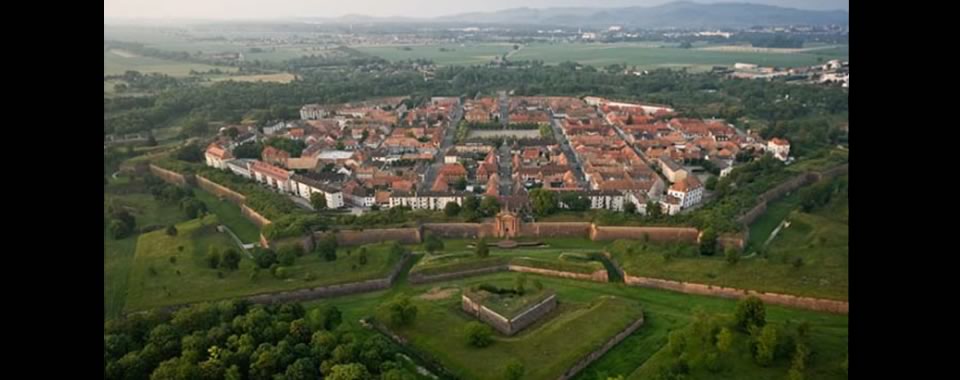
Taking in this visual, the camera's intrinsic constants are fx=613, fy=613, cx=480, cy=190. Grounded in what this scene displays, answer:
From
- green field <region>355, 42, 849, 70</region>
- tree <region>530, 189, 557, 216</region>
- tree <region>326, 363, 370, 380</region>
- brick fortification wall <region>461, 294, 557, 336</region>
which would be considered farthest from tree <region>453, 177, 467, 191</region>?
green field <region>355, 42, 849, 70</region>

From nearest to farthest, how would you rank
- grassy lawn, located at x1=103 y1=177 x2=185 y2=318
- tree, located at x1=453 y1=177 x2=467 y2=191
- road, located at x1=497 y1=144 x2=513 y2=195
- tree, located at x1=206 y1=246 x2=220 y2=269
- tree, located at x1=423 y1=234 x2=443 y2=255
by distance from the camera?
grassy lawn, located at x1=103 y1=177 x2=185 y2=318
tree, located at x1=206 y1=246 x2=220 y2=269
tree, located at x1=423 y1=234 x2=443 y2=255
tree, located at x1=453 y1=177 x2=467 y2=191
road, located at x1=497 y1=144 x2=513 y2=195

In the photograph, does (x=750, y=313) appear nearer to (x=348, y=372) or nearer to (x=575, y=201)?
(x=348, y=372)

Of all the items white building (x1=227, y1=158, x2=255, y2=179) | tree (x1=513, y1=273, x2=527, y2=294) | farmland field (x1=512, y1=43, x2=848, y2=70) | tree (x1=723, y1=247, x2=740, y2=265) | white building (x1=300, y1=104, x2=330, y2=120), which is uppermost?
farmland field (x1=512, y1=43, x2=848, y2=70)

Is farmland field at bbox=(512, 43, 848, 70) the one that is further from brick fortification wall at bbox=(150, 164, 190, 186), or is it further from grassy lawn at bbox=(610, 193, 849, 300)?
brick fortification wall at bbox=(150, 164, 190, 186)

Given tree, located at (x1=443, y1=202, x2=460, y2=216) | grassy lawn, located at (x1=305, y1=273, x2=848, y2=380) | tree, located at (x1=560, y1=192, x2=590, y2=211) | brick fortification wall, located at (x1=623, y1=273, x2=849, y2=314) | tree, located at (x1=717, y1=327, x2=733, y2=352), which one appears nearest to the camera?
tree, located at (x1=717, y1=327, x2=733, y2=352)

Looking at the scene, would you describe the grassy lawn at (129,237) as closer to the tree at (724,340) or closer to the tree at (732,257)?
the tree at (724,340)

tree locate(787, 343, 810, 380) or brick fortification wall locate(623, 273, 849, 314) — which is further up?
brick fortification wall locate(623, 273, 849, 314)
